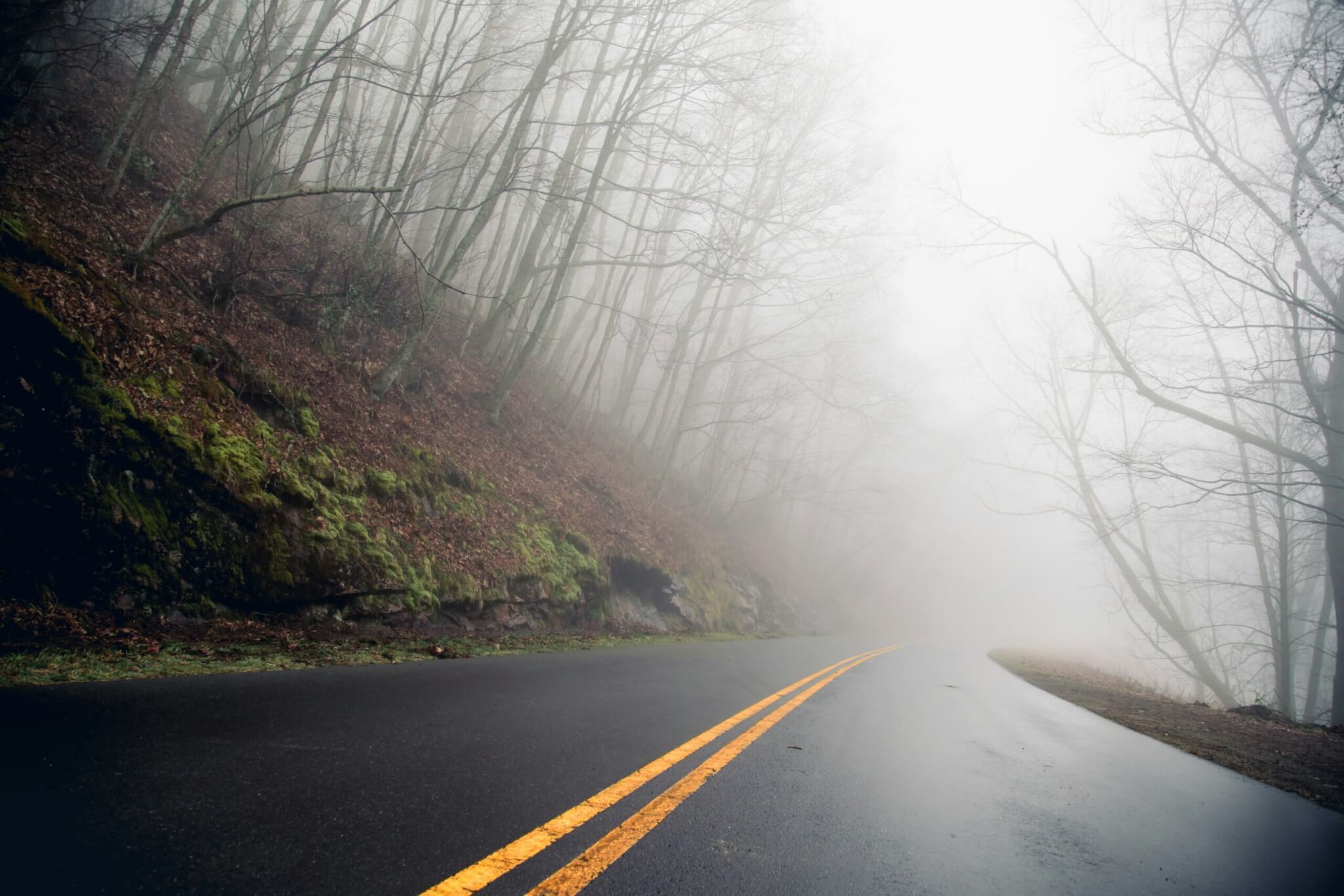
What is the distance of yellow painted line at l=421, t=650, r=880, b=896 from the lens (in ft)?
6.84

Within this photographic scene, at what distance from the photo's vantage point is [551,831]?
2602mm

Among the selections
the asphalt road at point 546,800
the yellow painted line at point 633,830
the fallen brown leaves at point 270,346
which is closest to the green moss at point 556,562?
the fallen brown leaves at point 270,346

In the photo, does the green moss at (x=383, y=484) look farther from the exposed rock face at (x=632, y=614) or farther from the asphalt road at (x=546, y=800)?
the exposed rock face at (x=632, y=614)

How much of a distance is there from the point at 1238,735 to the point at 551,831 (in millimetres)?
9978

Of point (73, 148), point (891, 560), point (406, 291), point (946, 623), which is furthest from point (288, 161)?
point (946, 623)

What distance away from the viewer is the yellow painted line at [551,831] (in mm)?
2084

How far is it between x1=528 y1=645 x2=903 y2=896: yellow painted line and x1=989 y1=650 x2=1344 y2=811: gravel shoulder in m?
5.45

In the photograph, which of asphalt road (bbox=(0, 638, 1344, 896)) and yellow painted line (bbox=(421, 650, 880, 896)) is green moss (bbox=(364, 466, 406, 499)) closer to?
asphalt road (bbox=(0, 638, 1344, 896))

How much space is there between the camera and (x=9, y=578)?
4098 mm

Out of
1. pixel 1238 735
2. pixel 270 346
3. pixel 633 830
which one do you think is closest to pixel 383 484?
pixel 270 346

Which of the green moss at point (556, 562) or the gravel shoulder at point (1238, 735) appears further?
the green moss at point (556, 562)

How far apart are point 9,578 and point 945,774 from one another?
274 inches

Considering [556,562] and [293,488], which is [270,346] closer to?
[293,488]

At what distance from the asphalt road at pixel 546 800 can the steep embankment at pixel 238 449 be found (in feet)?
5.09
